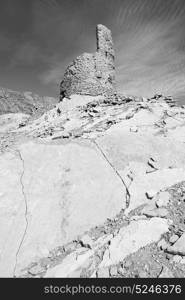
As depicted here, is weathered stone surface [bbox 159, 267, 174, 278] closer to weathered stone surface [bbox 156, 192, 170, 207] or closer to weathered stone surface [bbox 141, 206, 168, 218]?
weathered stone surface [bbox 141, 206, 168, 218]

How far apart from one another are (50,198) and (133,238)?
1.96 meters

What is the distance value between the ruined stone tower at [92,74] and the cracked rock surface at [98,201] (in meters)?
6.12

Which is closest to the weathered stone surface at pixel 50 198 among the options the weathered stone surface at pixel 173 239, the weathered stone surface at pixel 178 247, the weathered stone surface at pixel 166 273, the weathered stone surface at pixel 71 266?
the weathered stone surface at pixel 71 266

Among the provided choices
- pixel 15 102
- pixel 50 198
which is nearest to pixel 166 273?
pixel 50 198

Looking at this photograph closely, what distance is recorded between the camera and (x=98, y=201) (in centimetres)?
459

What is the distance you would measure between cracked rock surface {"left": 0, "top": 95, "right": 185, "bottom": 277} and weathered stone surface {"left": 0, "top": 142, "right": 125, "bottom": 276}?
2cm


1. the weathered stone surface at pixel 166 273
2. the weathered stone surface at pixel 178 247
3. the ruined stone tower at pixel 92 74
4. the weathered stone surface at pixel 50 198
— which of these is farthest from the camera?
the ruined stone tower at pixel 92 74

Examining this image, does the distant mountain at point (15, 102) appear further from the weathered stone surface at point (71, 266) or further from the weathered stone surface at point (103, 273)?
the weathered stone surface at point (103, 273)

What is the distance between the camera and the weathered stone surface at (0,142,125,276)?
396 cm

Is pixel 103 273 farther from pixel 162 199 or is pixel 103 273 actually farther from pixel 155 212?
pixel 162 199

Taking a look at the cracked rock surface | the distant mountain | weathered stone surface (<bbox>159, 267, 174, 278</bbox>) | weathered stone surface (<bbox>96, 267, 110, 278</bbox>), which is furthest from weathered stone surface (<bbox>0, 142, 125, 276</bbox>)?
the distant mountain

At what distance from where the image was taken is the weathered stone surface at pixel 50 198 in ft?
13.0

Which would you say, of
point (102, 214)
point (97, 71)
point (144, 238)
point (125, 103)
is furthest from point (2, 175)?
point (97, 71)

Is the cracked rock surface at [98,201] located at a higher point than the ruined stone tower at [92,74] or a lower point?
lower
